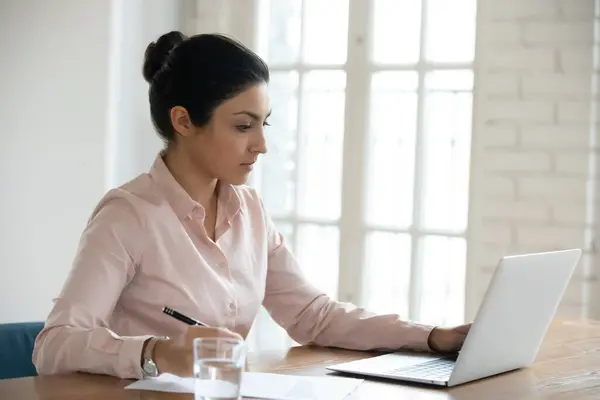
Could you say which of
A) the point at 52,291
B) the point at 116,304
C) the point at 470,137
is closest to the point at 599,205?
the point at 470,137

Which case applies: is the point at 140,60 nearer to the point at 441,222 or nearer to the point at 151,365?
the point at 441,222

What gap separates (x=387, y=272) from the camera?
3.26 metres

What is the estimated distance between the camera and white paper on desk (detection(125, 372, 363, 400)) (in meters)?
1.38

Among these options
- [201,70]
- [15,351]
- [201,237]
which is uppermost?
[201,70]

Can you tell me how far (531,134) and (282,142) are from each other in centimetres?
96

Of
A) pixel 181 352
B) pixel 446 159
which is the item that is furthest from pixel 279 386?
pixel 446 159

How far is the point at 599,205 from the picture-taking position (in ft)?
9.30

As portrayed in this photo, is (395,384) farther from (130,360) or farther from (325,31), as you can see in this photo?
(325,31)

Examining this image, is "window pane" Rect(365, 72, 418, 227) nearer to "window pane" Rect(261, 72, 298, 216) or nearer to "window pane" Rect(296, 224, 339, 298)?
"window pane" Rect(296, 224, 339, 298)

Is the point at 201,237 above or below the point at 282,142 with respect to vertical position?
below

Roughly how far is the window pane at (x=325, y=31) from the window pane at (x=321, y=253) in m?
0.61

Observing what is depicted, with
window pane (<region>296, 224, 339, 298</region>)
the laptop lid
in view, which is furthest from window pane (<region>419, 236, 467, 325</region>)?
the laptop lid

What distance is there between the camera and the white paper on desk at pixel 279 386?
138 cm

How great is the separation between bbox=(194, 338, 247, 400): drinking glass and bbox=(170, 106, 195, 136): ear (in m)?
0.78
